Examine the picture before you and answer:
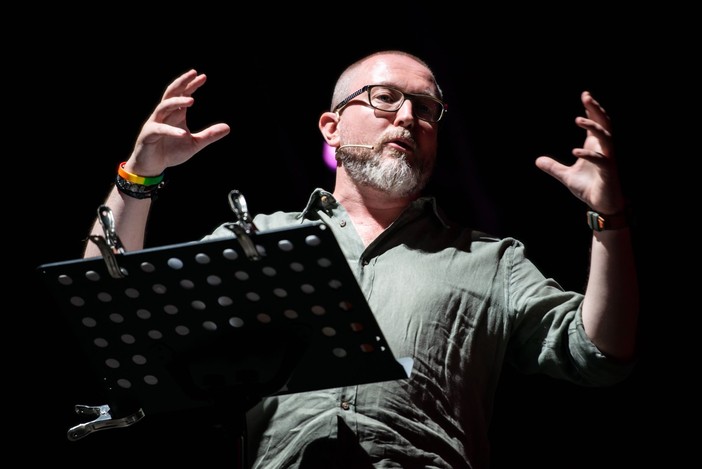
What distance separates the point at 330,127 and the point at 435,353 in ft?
3.04

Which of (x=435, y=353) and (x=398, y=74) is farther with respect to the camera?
(x=398, y=74)

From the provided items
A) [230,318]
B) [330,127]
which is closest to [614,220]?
[230,318]

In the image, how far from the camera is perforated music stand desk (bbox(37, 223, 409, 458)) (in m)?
1.33

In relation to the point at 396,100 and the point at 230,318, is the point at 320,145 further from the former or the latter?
the point at 230,318

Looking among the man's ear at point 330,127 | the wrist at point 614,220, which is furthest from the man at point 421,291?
the man's ear at point 330,127

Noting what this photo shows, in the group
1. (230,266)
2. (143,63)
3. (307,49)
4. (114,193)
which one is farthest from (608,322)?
(143,63)

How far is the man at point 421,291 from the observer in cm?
163

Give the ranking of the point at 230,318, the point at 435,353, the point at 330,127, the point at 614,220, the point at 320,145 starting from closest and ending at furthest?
the point at 230,318, the point at 614,220, the point at 435,353, the point at 330,127, the point at 320,145

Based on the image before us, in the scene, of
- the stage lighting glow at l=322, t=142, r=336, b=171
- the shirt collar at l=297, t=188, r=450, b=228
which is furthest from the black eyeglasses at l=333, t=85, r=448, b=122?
the stage lighting glow at l=322, t=142, r=336, b=171

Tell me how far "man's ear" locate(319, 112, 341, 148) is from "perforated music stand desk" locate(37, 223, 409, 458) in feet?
3.43

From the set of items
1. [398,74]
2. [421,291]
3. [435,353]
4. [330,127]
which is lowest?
[435,353]

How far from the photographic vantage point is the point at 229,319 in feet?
4.66

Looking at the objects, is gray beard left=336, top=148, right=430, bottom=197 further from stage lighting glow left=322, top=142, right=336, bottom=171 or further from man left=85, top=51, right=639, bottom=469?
stage lighting glow left=322, top=142, right=336, bottom=171

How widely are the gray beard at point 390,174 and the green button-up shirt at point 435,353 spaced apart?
91 mm
